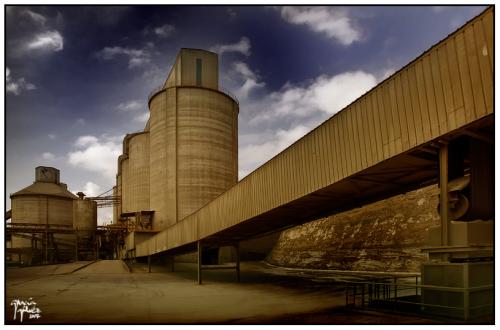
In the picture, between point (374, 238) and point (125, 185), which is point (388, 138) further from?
point (125, 185)

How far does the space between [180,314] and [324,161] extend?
19.2 ft

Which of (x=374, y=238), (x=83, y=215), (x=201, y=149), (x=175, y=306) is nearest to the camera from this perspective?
(x=175, y=306)

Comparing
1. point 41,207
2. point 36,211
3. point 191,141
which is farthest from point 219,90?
point 36,211

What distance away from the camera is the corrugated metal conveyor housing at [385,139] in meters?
8.07

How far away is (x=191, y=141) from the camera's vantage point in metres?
44.1

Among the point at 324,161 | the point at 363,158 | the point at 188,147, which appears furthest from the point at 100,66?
the point at 188,147

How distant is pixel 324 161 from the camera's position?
12.4 m

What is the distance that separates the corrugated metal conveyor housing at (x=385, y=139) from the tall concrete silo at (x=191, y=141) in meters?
25.5

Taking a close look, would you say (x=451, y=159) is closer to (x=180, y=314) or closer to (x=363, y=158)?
(x=363, y=158)

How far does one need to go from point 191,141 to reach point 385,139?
116 feet

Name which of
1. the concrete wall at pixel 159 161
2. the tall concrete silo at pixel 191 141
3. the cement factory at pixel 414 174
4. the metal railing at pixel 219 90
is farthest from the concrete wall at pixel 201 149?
the cement factory at pixel 414 174

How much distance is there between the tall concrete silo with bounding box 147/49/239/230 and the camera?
144 ft

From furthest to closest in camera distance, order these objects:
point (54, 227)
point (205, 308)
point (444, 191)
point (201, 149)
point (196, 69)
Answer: point (54, 227) < point (196, 69) < point (201, 149) < point (205, 308) < point (444, 191)

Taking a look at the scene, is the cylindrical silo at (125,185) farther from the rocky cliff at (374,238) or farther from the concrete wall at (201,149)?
the rocky cliff at (374,238)
